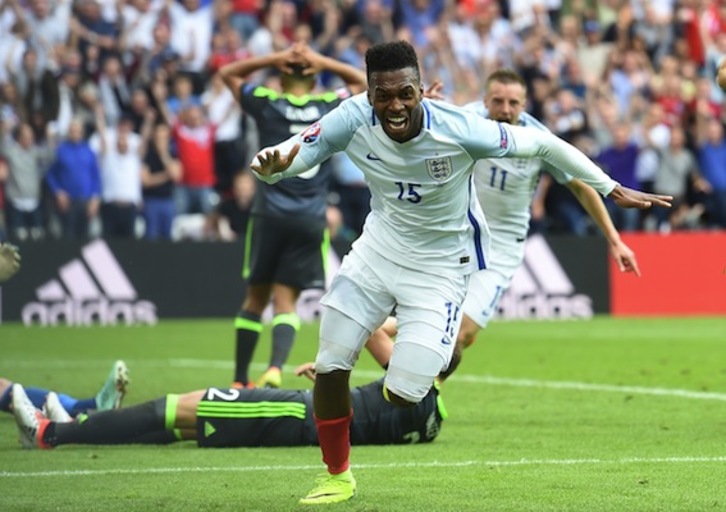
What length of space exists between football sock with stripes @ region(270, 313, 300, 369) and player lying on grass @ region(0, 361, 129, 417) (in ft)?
6.54

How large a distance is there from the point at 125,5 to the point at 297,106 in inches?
391

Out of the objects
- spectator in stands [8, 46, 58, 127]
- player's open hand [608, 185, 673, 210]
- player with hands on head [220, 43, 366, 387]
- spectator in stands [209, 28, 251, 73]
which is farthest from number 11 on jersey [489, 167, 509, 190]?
spectator in stands [209, 28, 251, 73]

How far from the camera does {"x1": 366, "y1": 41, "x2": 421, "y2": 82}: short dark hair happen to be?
673cm

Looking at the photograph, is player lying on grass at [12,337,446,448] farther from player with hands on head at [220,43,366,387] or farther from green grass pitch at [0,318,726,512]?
player with hands on head at [220,43,366,387]

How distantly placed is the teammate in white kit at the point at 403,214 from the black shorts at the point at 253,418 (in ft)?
4.47

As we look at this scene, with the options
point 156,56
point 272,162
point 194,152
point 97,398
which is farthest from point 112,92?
point 272,162

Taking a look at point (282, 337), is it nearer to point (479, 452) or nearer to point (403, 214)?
point (479, 452)

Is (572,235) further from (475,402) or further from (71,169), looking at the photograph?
(475,402)

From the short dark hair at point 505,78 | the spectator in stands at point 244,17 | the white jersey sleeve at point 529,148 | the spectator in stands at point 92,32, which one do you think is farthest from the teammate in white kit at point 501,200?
the spectator in stands at point 244,17

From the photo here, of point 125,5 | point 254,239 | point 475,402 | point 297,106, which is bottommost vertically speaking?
point 475,402

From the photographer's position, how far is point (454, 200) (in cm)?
718

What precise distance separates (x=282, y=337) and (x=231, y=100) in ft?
31.5

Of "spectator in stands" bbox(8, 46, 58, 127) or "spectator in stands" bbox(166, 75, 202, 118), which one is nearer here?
"spectator in stands" bbox(8, 46, 58, 127)

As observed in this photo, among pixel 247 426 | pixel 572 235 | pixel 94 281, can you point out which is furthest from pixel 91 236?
pixel 247 426
